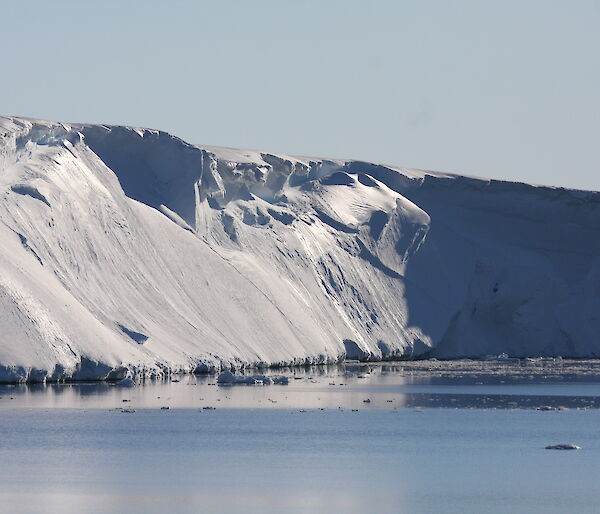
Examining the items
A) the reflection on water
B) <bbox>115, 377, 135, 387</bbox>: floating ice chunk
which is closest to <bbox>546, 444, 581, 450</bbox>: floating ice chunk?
the reflection on water

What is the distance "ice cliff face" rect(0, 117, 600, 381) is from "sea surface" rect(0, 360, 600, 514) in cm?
375

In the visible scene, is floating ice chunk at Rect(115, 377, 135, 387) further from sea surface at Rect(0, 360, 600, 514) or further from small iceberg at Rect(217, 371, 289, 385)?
small iceberg at Rect(217, 371, 289, 385)

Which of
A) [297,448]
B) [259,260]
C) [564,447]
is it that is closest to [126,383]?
[297,448]

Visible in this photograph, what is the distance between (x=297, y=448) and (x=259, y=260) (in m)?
33.8

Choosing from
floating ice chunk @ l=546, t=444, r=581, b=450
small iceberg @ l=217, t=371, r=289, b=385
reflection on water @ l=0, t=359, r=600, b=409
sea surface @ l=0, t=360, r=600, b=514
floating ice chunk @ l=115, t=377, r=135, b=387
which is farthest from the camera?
small iceberg @ l=217, t=371, r=289, b=385

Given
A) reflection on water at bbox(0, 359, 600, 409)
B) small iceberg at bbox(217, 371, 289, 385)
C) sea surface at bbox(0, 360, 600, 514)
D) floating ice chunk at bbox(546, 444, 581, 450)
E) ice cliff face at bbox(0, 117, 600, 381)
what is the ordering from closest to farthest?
sea surface at bbox(0, 360, 600, 514)
floating ice chunk at bbox(546, 444, 581, 450)
reflection on water at bbox(0, 359, 600, 409)
small iceberg at bbox(217, 371, 289, 385)
ice cliff face at bbox(0, 117, 600, 381)

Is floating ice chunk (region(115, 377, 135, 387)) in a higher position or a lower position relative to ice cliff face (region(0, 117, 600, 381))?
lower

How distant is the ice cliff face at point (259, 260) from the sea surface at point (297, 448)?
3748 mm

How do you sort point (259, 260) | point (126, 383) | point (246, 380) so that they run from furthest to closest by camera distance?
point (259, 260), point (246, 380), point (126, 383)

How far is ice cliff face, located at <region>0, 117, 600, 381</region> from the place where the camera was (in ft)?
157

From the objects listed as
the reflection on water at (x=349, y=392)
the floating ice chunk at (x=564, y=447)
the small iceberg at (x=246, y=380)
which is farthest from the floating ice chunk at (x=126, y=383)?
the floating ice chunk at (x=564, y=447)

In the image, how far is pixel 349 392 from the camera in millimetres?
43406

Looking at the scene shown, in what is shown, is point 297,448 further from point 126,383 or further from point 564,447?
point 126,383

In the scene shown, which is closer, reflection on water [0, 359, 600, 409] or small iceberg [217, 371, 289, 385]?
reflection on water [0, 359, 600, 409]
